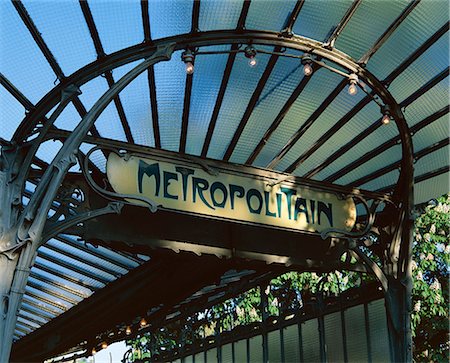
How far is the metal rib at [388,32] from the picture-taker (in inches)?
306

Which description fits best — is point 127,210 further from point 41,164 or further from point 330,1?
point 330,1

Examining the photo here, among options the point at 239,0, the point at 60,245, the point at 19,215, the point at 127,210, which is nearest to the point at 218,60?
the point at 239,0

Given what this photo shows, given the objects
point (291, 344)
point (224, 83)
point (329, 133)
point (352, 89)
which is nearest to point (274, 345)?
point (291, 344)

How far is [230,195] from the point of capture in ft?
28.2

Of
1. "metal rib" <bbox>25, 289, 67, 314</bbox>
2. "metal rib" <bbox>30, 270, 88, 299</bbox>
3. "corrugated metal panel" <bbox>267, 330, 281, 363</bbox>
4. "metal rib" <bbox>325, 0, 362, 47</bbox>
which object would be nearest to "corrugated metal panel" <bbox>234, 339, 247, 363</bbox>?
"corrugated metal panel" <bbox>267, 330, 281, 363</bbox>

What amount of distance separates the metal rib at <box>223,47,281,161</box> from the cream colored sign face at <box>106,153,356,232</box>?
1161mm

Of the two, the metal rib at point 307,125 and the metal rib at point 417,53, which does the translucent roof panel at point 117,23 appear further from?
the metal rib at point 417,53

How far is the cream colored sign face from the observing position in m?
8.03

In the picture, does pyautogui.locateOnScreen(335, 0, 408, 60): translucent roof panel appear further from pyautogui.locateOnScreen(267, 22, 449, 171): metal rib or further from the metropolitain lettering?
the metropolitain lettering

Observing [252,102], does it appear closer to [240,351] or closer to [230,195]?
[230,195]

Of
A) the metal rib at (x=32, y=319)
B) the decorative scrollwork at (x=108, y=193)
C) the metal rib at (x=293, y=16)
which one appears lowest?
the decorative scrollwork at (x=108, y=193)

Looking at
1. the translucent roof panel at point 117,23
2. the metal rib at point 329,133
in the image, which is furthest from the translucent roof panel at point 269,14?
the metal rib at point 329,133

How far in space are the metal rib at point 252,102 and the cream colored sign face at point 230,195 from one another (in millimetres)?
1161

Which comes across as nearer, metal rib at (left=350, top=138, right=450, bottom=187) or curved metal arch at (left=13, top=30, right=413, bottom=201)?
curved metal arch at (left=13, top=30, right=413, bottom=201)
